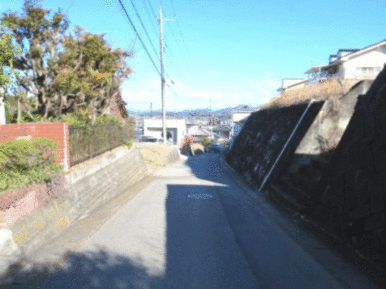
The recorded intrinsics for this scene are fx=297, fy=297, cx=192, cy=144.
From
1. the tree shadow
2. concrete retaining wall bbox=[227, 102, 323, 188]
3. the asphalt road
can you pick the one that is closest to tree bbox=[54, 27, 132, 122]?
the asphalt road

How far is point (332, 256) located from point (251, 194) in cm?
624

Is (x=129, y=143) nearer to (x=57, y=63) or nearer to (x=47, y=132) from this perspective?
(x=57, y=63)

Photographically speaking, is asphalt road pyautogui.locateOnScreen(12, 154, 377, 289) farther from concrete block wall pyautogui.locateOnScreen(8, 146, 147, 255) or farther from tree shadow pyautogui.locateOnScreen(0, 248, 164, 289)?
concrete block wall pyautogui.locateOnScreen(8, 146, 147, 255)

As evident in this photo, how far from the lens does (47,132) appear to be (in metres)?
7.21

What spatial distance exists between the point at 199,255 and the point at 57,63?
7.86 meters

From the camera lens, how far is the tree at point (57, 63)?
884 centimetres

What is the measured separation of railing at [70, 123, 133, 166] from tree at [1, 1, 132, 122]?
1110 mm

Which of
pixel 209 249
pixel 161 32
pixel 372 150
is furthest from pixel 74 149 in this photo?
pixel 161 32

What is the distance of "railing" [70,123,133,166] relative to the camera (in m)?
8.20

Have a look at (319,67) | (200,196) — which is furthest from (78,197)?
(319,67)

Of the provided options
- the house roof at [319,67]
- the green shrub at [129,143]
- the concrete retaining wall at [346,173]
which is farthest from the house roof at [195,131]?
the concrete retaining wall at [346,173]

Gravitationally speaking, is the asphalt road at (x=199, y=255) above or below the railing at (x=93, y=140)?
below

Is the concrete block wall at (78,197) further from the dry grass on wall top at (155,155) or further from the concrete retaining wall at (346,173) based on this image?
the dry grass on wall top at (155,155)

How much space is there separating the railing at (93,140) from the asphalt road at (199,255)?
6.94 ft
